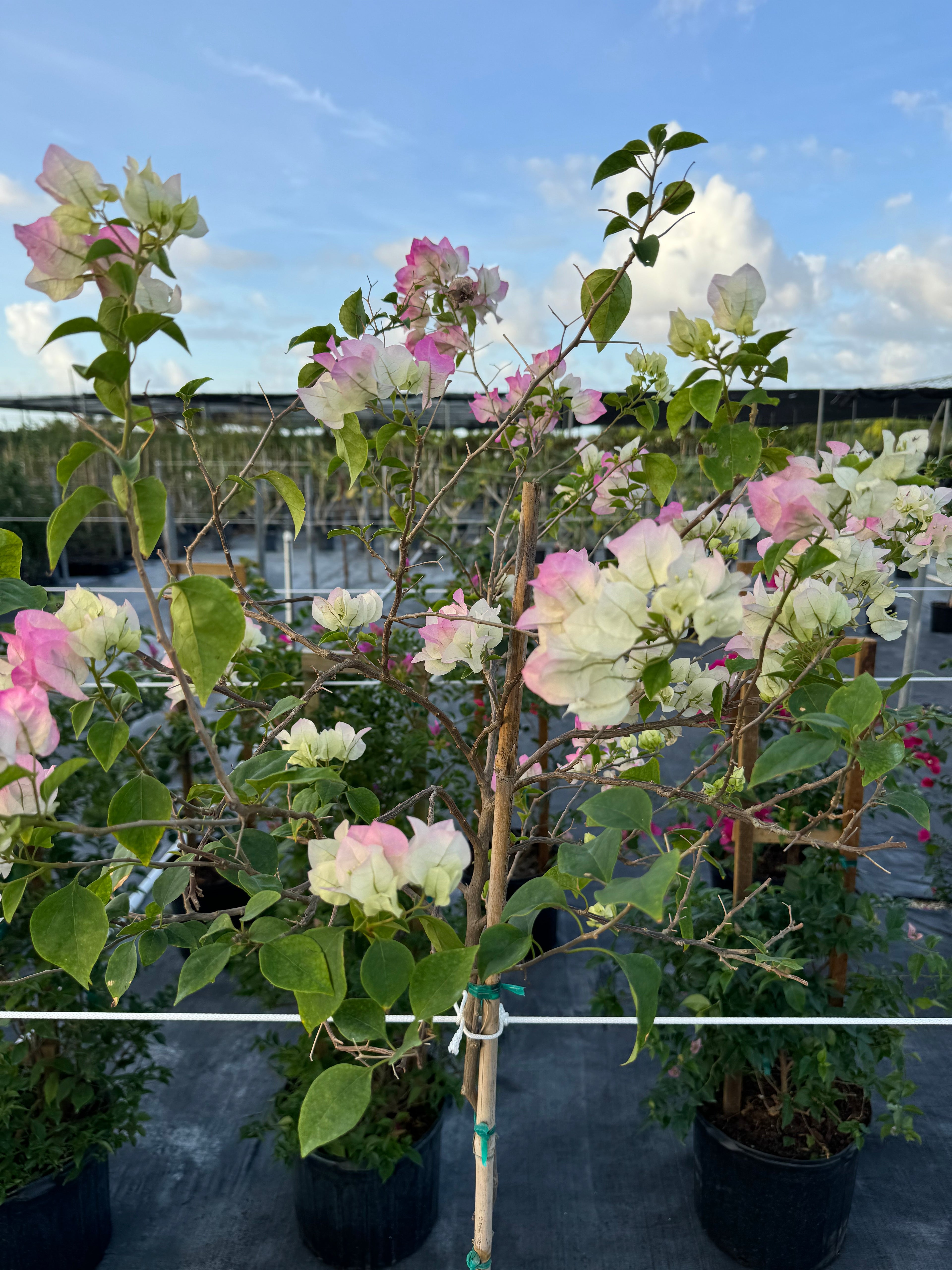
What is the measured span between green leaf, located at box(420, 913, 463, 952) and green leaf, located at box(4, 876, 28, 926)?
0.79 feet

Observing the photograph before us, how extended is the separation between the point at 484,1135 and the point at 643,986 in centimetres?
29

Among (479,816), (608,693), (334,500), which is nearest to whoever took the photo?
(608,693)

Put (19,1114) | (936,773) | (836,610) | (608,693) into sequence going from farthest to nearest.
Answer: (936,773)
(19,1114)
(836,610)
(608,693)

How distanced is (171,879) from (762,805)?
44cm

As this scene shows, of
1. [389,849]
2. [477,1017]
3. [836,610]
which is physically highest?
[836,610]

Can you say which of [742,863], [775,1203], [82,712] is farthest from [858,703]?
[775,1203]

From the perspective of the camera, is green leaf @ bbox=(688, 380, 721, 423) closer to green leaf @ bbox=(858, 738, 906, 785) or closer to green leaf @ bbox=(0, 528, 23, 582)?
green leaf @ bbox=(858, 738, 906, 785)

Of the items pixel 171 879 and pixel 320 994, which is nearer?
pixel 320 994

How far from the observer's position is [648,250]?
525 millimetres

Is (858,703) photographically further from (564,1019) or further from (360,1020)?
(564,1019)

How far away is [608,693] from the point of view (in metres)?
0.41

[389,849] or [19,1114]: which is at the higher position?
[389,849]

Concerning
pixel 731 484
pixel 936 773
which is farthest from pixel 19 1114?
pixel 936 773

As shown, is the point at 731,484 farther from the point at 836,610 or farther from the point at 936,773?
the point at 936,773
